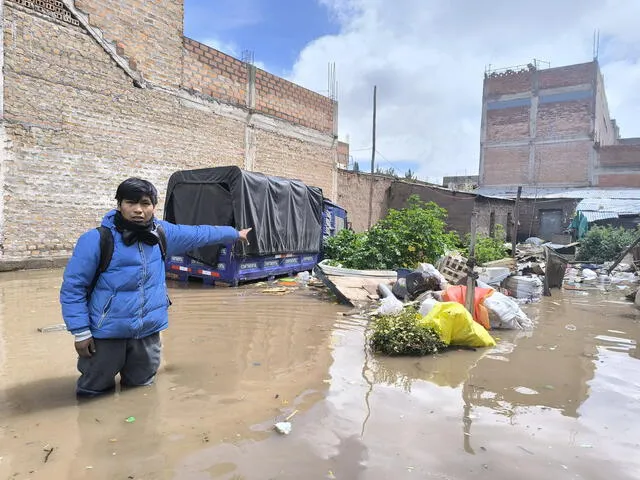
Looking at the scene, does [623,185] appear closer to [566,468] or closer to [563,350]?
[563,350]

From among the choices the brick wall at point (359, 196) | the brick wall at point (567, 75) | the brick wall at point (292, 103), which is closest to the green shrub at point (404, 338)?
the brick wall at point (292, 103)

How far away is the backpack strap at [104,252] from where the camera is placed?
2840mm

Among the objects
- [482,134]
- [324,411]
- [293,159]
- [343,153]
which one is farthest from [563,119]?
[324,411]

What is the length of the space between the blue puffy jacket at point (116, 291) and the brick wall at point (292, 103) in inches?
527

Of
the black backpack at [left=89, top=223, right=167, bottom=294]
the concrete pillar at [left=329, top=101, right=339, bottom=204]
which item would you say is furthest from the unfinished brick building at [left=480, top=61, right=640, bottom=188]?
the black backpack at [left=89, top=223, right=167, bottom=294]

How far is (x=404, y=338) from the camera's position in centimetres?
441

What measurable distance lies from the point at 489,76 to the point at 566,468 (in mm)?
40590

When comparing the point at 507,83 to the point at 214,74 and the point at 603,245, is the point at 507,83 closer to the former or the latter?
the point at 603,245

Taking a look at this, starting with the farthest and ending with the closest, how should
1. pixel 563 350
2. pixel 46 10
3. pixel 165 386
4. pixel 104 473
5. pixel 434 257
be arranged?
pixel 46 10
pixel 434 257
pixel 563 350
pixel 165 386
pixel 104 473

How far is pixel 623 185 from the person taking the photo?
108 ft

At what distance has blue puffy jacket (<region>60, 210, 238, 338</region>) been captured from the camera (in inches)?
110

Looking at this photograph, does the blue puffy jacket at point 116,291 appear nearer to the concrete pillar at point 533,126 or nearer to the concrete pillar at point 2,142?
the concrete pillar at point 2,142

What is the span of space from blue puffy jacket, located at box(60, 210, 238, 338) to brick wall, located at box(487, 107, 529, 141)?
127 feet

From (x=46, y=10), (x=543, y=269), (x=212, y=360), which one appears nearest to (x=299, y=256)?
(x=543, y=269)
